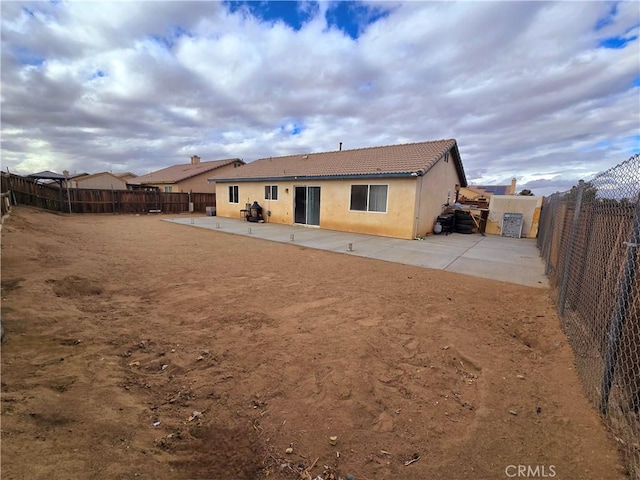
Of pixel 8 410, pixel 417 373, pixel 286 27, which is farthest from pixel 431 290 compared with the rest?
pixel 286 27

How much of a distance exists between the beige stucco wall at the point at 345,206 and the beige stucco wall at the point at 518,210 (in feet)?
18.0

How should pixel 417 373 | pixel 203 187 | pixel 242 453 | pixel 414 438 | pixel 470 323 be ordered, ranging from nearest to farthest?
pixel 242 453 < pixel 414 438 < pixel 417 373 < pixel 470 323 < pixel 203 187

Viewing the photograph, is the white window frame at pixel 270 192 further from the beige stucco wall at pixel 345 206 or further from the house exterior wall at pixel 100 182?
the house exterior wall at pixel 100 182

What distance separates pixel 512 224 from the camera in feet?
43.8

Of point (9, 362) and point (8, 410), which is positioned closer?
point (8, 410)

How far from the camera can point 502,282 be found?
6.22 m

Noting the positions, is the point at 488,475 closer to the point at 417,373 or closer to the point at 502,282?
the point at 417,373

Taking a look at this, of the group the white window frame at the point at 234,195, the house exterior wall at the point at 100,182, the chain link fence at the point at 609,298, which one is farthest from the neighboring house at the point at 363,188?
the house exterior wall at the point at 100,182

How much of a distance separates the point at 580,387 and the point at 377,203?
32.8ft

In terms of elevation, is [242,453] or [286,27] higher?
[286,27]

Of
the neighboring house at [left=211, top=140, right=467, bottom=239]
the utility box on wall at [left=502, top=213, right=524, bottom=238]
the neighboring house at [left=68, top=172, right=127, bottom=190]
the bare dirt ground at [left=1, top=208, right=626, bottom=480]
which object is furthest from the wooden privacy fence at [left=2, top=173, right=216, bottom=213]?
the neighboring house at [left=68, top=172, right=127, bottom=190]

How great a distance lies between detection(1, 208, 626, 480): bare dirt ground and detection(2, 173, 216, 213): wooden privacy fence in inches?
620

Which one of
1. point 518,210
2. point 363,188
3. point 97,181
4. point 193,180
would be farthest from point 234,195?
point 97,181

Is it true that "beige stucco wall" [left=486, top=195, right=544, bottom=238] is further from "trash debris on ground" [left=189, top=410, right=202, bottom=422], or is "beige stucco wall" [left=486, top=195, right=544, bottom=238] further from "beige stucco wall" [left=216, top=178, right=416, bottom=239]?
"trash debris on ground" [left=189, top=410, right=202, bottom=422]
